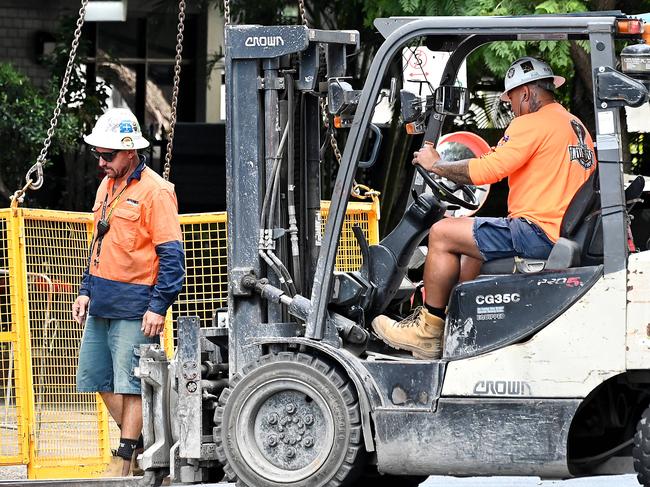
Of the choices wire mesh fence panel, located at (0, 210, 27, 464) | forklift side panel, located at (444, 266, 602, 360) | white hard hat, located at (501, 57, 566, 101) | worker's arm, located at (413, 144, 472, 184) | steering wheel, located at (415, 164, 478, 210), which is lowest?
wire mesh fence panel, located at (0, 210, 27, 464)

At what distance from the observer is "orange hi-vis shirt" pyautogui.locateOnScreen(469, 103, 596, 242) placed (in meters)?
7.12

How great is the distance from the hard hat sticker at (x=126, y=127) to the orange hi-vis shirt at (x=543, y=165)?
2.53 m

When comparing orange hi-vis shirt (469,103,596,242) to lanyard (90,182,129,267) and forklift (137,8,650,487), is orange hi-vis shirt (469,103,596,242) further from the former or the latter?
lanyard (90,182,129,267)

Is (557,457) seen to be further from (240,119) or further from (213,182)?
(213,182)

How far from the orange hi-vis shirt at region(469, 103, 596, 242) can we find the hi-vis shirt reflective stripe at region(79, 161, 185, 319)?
2.25 meters

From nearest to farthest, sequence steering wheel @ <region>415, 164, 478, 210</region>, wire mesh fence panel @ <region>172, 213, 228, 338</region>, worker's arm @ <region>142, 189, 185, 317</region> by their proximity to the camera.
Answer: steering wheel @ <region>415, 164, 478, 210</region> → worker's arm @ <region>142, 189, 185, 317</region> → wire mesh fence panel @ <region>172, 213, 228, 338</region>

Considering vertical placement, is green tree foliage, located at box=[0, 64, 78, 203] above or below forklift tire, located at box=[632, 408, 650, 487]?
above

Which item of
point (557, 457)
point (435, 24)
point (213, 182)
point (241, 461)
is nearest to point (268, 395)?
point (241, 461)

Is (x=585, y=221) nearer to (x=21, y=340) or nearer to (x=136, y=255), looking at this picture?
(x=136, y=255)

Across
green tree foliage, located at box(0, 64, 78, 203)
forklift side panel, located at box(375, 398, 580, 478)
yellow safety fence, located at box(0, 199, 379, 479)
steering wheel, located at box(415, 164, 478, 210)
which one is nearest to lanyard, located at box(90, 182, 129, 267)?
yellow safety fence, located at box(0, 199, 379, 479)

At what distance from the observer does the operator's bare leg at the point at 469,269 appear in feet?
24.3

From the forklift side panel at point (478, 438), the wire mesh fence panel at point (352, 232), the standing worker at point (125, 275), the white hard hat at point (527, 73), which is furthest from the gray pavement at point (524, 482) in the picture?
the white hard hat at point (527, 73)

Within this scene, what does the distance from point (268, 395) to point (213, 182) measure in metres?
9.52

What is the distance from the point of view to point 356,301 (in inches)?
300
